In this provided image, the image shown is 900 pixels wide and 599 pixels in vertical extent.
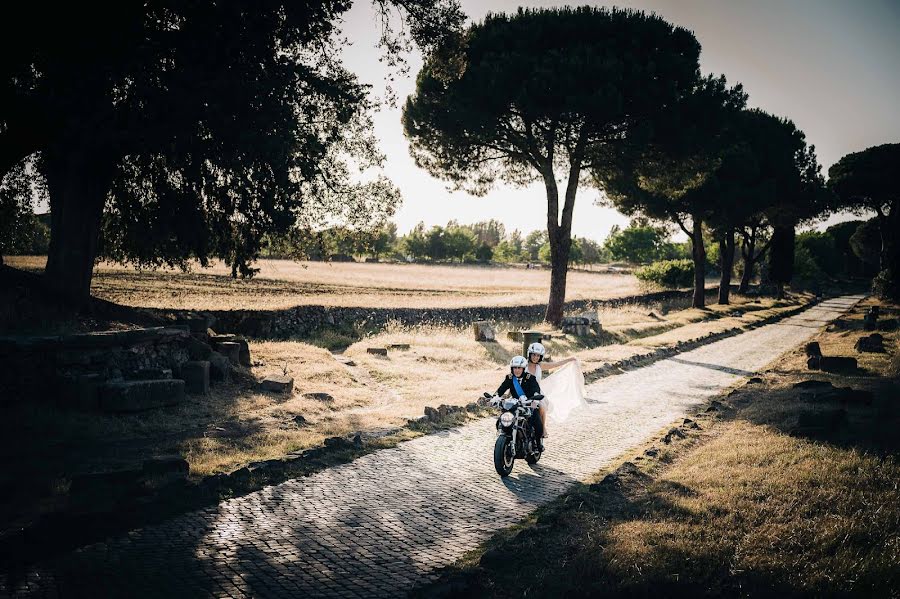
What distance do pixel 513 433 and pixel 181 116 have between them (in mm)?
8277

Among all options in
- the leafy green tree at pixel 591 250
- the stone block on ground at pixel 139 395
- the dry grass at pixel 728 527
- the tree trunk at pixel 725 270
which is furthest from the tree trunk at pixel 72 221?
the leafy green tree at pixel 591 250

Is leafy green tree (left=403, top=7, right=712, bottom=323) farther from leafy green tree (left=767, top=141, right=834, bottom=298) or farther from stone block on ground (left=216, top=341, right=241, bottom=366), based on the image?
leafy green tree (left=767, top=141, right=834, bottom=298)

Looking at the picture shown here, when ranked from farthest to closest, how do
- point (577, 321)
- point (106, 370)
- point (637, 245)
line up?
point (637, 245)
point (577, 321)
point (106, 370)

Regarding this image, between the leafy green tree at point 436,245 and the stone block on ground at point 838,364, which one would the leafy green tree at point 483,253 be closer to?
the leafy green tree at point 436,245

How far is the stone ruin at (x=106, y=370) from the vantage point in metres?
9.44

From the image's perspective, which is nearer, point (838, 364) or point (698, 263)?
point (838, 364)

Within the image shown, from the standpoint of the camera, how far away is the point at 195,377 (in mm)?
11773

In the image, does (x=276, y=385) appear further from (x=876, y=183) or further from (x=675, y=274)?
(x=675, y=274)

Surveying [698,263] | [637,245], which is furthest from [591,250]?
[698,263]

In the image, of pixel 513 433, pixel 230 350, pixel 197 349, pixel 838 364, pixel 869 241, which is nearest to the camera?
pixel 513 433

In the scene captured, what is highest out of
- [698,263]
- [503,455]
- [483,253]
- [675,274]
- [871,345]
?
[483,253]

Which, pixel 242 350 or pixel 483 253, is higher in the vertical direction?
pixel 483 253

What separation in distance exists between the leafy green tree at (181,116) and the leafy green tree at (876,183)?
38254mm

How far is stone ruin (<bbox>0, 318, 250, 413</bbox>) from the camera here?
944 centimetres
